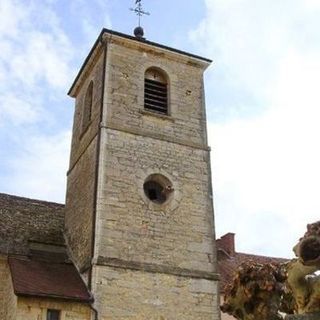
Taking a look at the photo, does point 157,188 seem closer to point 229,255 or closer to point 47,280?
point 47,280

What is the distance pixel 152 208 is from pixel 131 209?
590mm

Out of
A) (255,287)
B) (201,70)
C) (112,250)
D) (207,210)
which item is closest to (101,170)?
(112,250)

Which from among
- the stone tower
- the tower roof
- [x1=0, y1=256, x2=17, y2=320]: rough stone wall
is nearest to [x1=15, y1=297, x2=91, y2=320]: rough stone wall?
[x1=0, y1=256, x2=17, y2=320]: rough stone wall

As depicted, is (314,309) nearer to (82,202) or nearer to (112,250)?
(112,250)

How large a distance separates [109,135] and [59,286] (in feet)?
13.7

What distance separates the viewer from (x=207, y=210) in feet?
49.2

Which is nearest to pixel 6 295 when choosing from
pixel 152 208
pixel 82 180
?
pixel 82 180

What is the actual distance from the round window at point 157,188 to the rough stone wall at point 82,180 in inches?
57.4

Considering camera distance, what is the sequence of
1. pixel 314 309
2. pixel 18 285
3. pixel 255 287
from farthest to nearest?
pixel 18 285
pixel 255 287
pixel 314 309

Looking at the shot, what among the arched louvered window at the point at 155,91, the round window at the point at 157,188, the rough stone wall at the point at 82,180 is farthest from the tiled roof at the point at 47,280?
the arched louvered window at the point at 155,91

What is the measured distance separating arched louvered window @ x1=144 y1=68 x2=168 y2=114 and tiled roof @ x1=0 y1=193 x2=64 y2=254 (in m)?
4.46

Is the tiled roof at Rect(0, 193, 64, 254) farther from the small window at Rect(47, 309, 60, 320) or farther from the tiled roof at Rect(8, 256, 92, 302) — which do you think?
the small window at Rect(47, 309, 60, 320)

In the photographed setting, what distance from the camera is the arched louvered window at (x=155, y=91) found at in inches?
634

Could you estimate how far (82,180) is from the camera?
15.7 m
